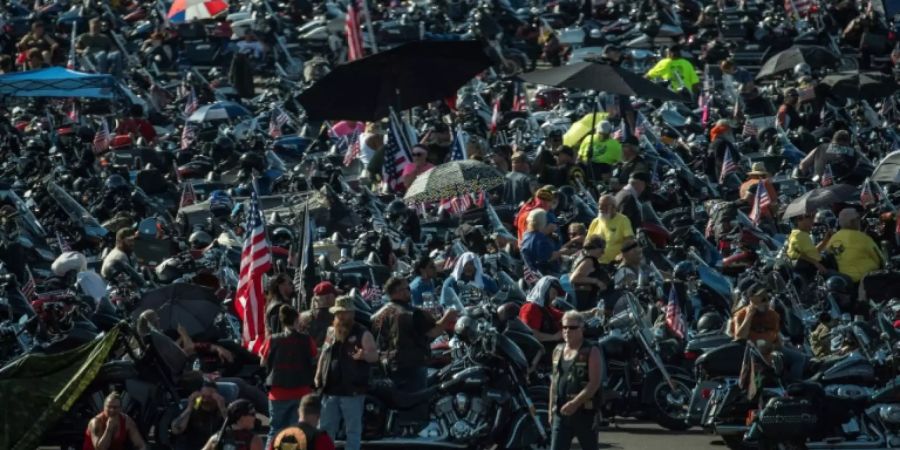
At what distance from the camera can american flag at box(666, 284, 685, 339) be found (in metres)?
19.2

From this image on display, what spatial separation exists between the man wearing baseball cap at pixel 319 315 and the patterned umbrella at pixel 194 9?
20.9 m

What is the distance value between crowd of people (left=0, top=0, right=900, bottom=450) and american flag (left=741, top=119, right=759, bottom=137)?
0.04m

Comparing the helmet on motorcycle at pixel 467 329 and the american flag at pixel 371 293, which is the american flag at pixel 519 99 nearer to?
the american flag at pixel 371 293

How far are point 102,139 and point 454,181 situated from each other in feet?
28.0

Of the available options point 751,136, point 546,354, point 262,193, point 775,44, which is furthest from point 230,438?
point 775,44

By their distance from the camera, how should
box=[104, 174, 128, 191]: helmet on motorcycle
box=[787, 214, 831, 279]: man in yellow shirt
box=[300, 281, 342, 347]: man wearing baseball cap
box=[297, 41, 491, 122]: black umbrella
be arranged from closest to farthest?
box=[300, 281, 342, 347]: man wearing baseball cap < box=[787, 214, 831, 279]: man in yellow shirt < box=[297, 41, 491, 122]: black umbrella < box=[104, 174, 128, 191]: helmet on motorcycle

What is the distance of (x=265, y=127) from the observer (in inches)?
1293

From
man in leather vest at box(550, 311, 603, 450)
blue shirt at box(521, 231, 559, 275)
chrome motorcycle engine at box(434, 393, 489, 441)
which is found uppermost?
man in leather vest at box(550, 311, 603, 450)

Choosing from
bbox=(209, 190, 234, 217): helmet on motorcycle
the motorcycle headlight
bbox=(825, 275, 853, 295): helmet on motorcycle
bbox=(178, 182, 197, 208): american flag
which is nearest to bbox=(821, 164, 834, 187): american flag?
bbox=(825, 275, 853, 295): helmet on motorcycle

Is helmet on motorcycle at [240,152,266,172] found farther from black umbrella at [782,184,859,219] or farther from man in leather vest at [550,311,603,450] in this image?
man in leather vest at [550,311,603,450]

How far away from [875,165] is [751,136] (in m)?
2.82

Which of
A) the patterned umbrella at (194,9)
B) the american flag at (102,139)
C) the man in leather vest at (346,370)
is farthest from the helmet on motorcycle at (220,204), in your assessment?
the patterned umbrella at (194,9)

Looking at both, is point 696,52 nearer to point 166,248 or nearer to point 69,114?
point 69,114

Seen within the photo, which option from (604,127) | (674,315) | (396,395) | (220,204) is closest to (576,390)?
(396,395)
